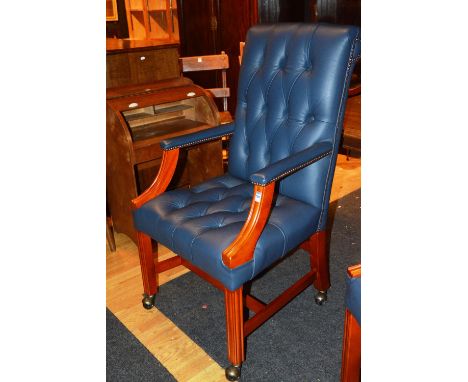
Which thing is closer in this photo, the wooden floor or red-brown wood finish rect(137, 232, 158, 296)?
the wooden floor

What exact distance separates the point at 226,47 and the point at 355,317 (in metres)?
3.71

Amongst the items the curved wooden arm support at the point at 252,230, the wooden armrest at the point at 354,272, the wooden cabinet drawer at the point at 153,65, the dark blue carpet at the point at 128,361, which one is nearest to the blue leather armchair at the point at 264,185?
the curved wooden arm support at the point at 252,230

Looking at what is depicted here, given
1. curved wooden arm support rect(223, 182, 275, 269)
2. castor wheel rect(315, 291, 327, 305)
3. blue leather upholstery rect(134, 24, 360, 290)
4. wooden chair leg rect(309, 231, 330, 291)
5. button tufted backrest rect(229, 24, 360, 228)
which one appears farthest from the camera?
castor wheel rect(315, 291, 327, 305)

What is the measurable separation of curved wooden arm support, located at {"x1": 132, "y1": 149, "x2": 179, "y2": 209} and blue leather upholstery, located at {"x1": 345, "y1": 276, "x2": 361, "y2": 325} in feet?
3.13

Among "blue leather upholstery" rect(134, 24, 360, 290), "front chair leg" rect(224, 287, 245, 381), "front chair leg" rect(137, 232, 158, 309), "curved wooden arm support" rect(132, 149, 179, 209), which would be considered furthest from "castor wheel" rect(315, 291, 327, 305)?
"curved wooden arm support" rect(132, 149, 179, 209)

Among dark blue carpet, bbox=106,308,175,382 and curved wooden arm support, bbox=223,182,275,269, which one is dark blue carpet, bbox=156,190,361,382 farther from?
curved wooden arm support, bbox=223,182,275,269

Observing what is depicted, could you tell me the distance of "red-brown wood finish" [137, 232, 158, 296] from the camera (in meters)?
1.83

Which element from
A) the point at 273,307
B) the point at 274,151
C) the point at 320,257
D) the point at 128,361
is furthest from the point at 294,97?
the point at 128,361

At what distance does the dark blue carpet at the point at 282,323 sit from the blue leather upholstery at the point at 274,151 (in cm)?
38

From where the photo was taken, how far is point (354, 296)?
45.1 inches

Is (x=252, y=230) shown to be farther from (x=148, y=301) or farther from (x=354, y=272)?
(x=148, y=301)

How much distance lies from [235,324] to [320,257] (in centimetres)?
54
